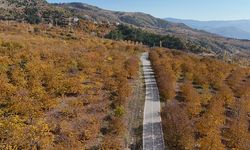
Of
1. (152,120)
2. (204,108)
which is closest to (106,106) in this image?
(152,120)

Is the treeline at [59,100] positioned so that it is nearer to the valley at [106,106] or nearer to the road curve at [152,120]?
the valley at [106,106]

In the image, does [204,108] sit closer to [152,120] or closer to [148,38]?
[152,120]

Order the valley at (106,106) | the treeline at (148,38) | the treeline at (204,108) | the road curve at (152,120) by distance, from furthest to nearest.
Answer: the treeline at (148,38) < the treeline at (204,108) < the road curve at (152,120) < the valley at (106,106)

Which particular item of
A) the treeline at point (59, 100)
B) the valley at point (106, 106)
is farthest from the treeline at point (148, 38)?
the treeline at point (59, 100)

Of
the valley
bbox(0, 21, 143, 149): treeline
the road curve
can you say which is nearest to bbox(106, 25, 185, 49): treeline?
the valley

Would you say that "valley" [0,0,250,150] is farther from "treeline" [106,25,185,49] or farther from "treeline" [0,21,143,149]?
"treeline" [106,25,185,49]

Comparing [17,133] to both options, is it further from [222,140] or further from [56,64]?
[56,64]

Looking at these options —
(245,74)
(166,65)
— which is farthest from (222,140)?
(245,74)
